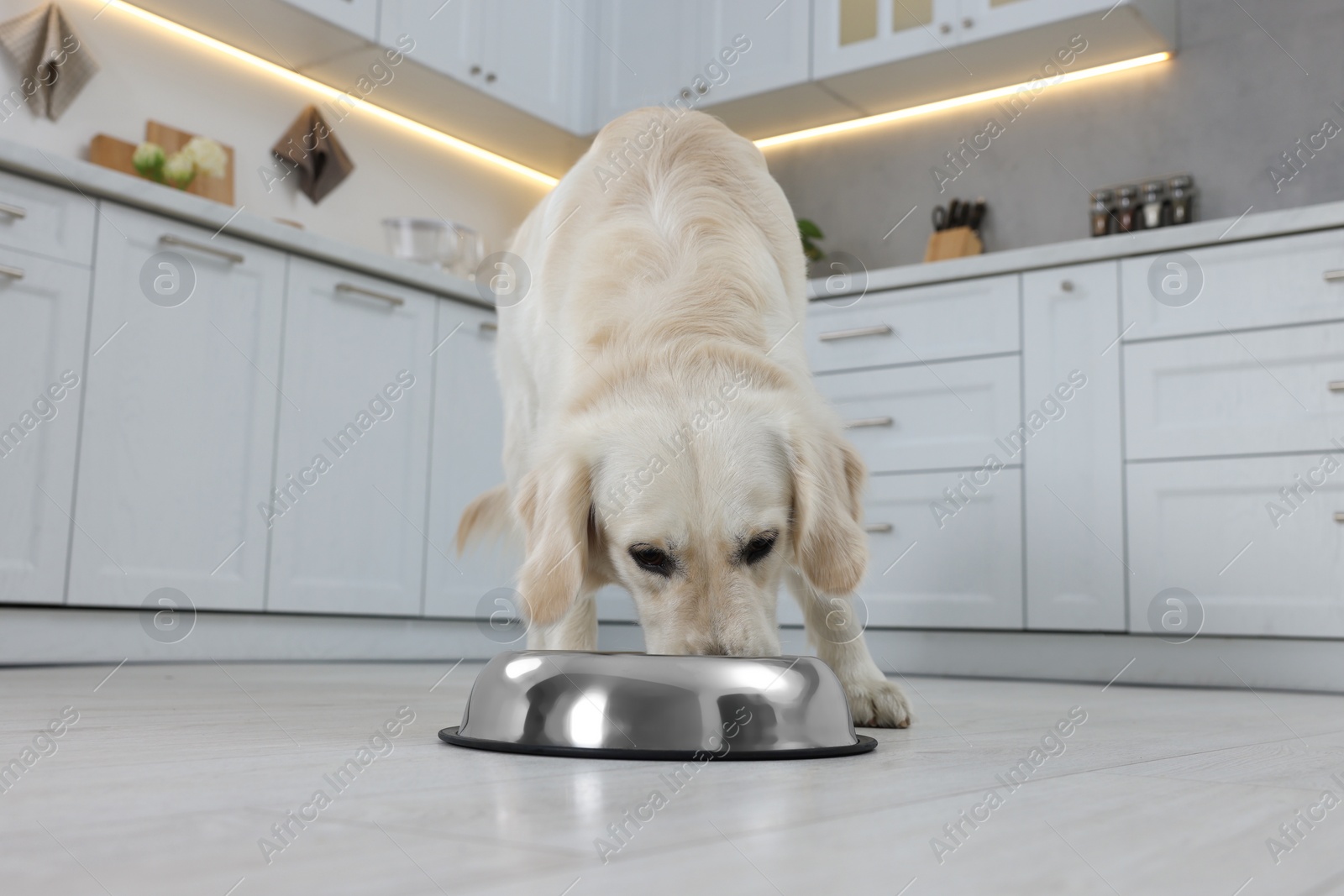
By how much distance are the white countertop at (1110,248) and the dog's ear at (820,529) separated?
6.40 feet

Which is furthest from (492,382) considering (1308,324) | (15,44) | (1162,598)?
(1308,324)

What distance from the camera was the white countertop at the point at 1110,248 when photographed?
2.94 m

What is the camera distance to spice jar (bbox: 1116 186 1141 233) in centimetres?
384

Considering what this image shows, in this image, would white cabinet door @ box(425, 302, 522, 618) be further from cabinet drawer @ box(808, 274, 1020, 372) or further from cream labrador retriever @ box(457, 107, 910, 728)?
cream labrador retriever @ box(457, 107, 910, 728)

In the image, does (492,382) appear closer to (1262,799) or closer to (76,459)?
(76,459)

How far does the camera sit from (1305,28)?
12.1 feet

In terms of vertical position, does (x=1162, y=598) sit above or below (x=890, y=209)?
below

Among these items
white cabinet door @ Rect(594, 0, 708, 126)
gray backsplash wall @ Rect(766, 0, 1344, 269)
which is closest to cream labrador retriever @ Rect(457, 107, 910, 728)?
gray backsplash wall @ Rect(766, 0, 1344, 269)

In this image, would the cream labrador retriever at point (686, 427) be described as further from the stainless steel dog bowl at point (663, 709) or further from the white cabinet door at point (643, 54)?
the white cabinet door at point (643, 54)

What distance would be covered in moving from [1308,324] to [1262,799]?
7.70 ft

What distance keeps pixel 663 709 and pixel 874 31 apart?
11.6 feet

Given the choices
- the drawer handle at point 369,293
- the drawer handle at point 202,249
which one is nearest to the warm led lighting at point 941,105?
the drawer handle at point 369,293

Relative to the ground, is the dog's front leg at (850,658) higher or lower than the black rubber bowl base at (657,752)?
higher

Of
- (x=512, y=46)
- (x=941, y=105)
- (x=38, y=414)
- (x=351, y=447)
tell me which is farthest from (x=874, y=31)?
(x=38, y=414)
